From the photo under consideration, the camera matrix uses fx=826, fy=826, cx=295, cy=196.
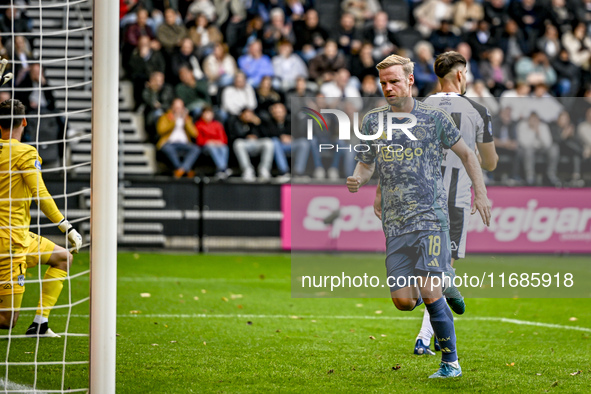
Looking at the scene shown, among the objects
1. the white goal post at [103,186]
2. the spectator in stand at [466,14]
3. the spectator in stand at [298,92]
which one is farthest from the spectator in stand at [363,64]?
the white goal post at [103,186]

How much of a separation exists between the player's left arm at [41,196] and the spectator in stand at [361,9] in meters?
13.5

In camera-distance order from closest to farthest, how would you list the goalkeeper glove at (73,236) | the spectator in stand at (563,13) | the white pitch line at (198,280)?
the goalkeeper glove at (73,236)
the white pitch line at (198,280)
the spectator in stand at (563,13)

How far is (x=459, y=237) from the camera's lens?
20.5 feet

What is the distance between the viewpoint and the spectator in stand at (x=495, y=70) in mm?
17812

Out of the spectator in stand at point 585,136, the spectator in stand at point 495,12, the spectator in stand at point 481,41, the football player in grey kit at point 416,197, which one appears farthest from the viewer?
the spectator in stand at point 495,12

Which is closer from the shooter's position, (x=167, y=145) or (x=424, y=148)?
(x=424, y=148)

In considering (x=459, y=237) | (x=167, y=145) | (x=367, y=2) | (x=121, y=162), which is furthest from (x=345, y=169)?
(x=459, y=237)

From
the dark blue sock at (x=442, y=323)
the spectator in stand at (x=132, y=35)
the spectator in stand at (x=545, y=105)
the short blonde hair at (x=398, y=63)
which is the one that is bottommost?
the dark blue sock at (x=442, y=323)

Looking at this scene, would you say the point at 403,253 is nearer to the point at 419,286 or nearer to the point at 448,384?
the point at 419,286

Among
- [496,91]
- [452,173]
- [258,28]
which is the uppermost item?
[258,28]

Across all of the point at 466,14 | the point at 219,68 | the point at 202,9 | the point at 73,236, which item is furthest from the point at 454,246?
the point at 466,14

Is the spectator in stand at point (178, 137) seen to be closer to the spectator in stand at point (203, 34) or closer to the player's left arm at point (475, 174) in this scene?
the spectator in stand at point (203, 34)

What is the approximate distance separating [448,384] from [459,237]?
1.29 meters

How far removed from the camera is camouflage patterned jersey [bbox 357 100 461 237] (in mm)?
5344
